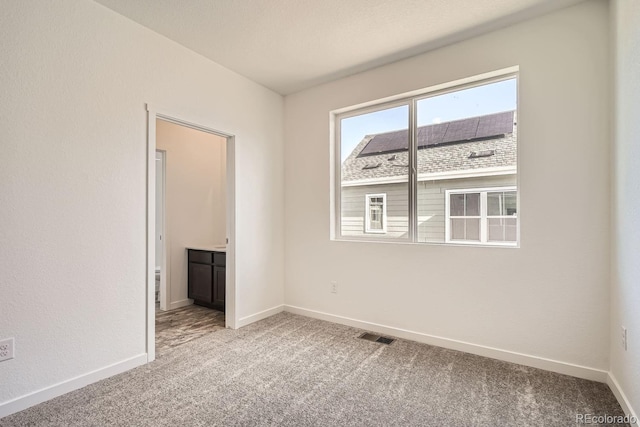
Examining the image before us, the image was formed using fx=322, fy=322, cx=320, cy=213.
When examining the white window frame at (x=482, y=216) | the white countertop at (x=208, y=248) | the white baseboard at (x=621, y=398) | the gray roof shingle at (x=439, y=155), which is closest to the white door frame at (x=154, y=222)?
the white countertop at (x=208, y=248)

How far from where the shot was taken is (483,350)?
2.64 meters

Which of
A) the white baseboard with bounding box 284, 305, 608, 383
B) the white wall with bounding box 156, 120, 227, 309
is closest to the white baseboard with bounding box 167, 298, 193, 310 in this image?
the white wall with bounding box 156, 120, 227, 309

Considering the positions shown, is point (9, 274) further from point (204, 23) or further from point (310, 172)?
point (310, 172)

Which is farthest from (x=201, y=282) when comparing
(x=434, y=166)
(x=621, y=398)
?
(x=621, y=398)

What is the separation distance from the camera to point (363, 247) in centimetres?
333

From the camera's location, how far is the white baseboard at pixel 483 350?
2.25 metres

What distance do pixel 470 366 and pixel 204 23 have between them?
333cm

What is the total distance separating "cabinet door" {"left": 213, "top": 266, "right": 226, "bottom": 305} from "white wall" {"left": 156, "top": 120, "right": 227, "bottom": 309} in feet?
2.03

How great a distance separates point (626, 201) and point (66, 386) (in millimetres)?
3642

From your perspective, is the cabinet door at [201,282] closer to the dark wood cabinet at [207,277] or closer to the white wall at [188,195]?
the dark wood cabinet at [207,277]

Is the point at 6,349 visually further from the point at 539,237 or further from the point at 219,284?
the point at 539,237

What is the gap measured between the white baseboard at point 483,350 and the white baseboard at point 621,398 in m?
0.08

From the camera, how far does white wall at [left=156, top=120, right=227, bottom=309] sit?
409 centimetres

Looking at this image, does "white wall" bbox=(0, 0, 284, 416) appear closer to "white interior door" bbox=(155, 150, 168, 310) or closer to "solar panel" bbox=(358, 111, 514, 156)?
"white interior door" bbox=(155, 150, 168, 310)
